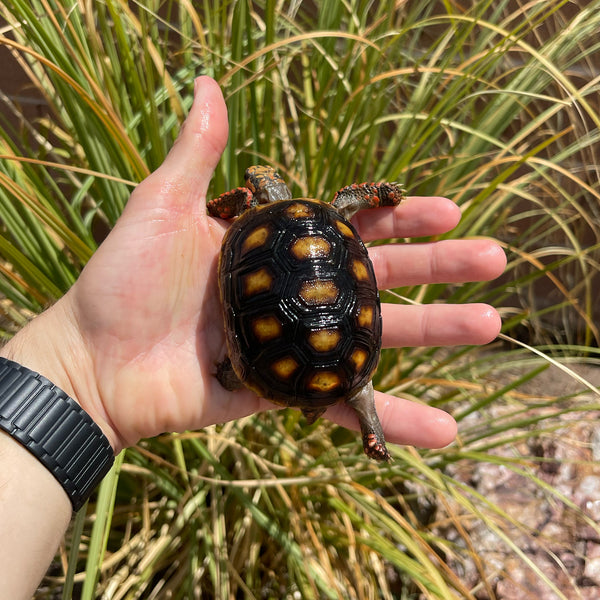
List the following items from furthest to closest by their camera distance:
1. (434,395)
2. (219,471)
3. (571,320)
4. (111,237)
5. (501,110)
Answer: (571,320) < (434,395) < (501,110) < (219,471) < (111,237)

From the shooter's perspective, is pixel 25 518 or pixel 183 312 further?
pixel 183 312

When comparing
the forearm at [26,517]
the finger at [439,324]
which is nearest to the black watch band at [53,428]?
the forearm at [26,517]

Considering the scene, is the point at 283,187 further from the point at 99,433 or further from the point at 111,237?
the point at 99,433

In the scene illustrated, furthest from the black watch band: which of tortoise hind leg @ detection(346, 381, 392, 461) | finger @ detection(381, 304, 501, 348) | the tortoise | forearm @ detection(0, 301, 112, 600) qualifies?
finger @ detection(381, 304, 501, 348)

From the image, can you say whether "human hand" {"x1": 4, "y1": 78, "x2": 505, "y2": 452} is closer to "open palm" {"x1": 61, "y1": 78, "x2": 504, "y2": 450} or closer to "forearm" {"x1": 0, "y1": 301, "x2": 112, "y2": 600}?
"open palm" {"x1": 61, "y1": 78, "x2": 504, "y2": 450}

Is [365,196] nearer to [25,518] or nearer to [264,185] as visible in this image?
[264,185]

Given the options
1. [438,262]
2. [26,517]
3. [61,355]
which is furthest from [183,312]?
[438,262]

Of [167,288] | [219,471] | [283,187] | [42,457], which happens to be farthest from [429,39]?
[42,457]
